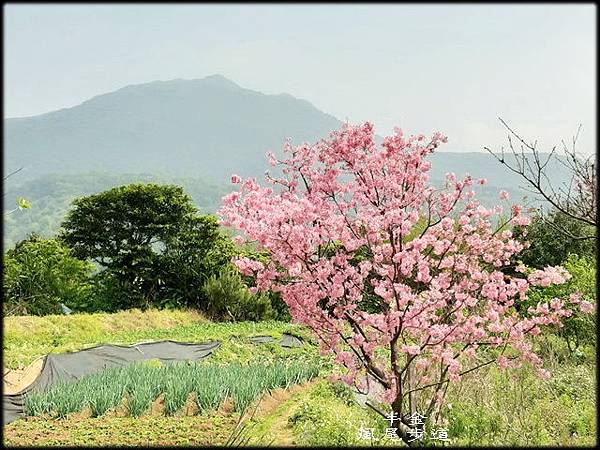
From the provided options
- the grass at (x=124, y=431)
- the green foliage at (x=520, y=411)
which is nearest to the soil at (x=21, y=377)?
Answer: the grass at (x=124, y=431)

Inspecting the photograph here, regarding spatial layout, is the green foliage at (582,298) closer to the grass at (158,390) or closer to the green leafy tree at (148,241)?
the grass at (158,390)

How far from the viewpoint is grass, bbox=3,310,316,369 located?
10.9 metres

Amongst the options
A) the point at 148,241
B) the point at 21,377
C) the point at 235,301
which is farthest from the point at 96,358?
the point at 148,241

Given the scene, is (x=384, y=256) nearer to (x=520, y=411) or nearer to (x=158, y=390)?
(x=520, y=411)

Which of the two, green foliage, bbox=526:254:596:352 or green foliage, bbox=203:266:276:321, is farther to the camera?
green foliage, bbox=203:266:276:321

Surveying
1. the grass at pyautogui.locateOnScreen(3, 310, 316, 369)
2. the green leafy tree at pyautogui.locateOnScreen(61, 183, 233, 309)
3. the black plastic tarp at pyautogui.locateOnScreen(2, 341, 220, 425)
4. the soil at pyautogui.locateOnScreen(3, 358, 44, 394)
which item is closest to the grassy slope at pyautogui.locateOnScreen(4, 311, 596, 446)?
the black plastic tarp at pyautogui.locateOnScreen(2, 341, 220, 425)

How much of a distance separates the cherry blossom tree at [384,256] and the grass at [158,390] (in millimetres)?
1780

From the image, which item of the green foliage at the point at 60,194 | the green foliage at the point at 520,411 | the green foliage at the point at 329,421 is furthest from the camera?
the green foliage at the point at 60,194

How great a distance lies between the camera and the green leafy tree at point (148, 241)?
64.8 ft

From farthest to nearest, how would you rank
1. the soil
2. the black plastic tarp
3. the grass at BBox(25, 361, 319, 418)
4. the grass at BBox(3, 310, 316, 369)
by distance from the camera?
the grass at BBox(3, 310, 316, 369), the soil, the black plastic tarp, the grass at BBox(25, 361, 319, 418)

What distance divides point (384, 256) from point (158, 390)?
323 centimetres

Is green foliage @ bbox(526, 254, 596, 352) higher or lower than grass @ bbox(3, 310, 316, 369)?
higher

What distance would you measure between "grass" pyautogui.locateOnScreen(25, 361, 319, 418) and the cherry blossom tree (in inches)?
70.1

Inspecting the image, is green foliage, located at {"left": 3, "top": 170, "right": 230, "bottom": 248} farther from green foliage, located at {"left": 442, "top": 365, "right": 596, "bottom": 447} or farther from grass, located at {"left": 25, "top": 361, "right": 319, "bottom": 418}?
green foliage, located at {"left": 442, "top": 365, "right": 596, "bottom": 447}
